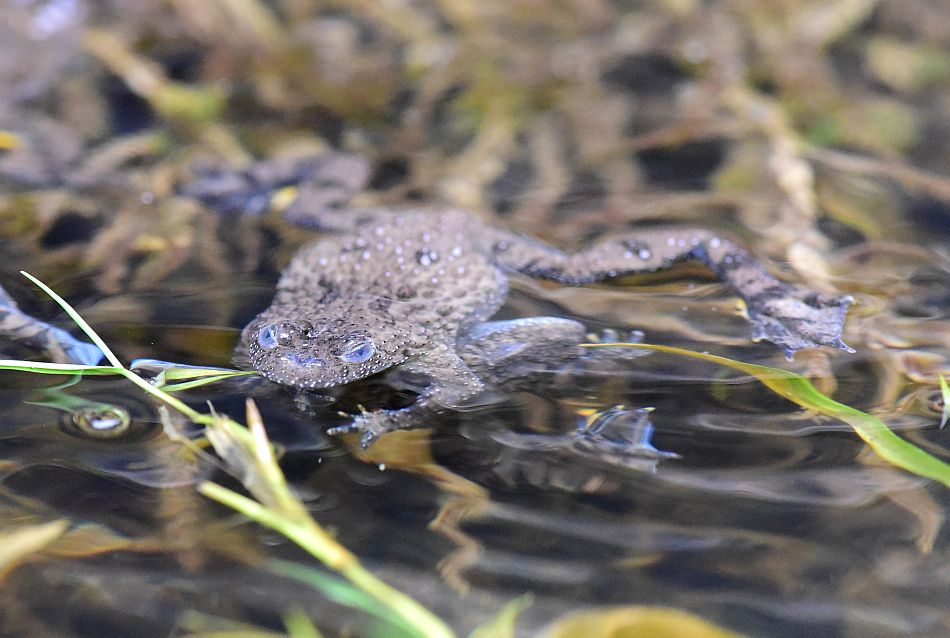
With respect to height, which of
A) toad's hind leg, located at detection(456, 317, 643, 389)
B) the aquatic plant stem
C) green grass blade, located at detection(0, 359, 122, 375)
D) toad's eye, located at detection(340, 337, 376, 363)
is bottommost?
the aquatic plant stem

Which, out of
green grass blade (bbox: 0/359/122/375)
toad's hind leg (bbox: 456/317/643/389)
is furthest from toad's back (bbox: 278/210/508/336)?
green grass blade (bbox: 0/359/122/375)

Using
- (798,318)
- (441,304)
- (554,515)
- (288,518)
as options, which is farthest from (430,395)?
(798,318)

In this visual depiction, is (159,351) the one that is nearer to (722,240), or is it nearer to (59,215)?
(59,215)

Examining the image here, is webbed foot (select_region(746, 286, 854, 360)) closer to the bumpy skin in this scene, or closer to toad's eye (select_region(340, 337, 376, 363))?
the bumpy skin

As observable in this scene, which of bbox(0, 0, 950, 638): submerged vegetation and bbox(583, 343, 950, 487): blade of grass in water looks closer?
bbox(0, 0, 950, 638): submerged vegetation

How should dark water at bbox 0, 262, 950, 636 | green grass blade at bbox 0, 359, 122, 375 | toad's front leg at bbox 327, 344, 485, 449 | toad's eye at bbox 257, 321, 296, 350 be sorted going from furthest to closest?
toad's eye at bbox 257, 321, 296, 350 → toad's front leg at bbox 327, 344, 485, 449 → green grass blade at bbox 0, 359, 122, 375 → dark water at bbox 0, 262, 950, 636

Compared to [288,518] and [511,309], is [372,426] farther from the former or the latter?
[511,309]

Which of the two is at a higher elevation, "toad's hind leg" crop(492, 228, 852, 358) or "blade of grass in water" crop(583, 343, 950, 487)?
"toad's hind leg" crop(492, 228, 852, 358)

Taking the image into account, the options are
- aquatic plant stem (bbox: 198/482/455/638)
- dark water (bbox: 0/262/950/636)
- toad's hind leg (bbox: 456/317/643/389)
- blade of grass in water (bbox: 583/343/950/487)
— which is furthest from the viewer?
toad's hind leg (bbox: 456/317/643/389)
